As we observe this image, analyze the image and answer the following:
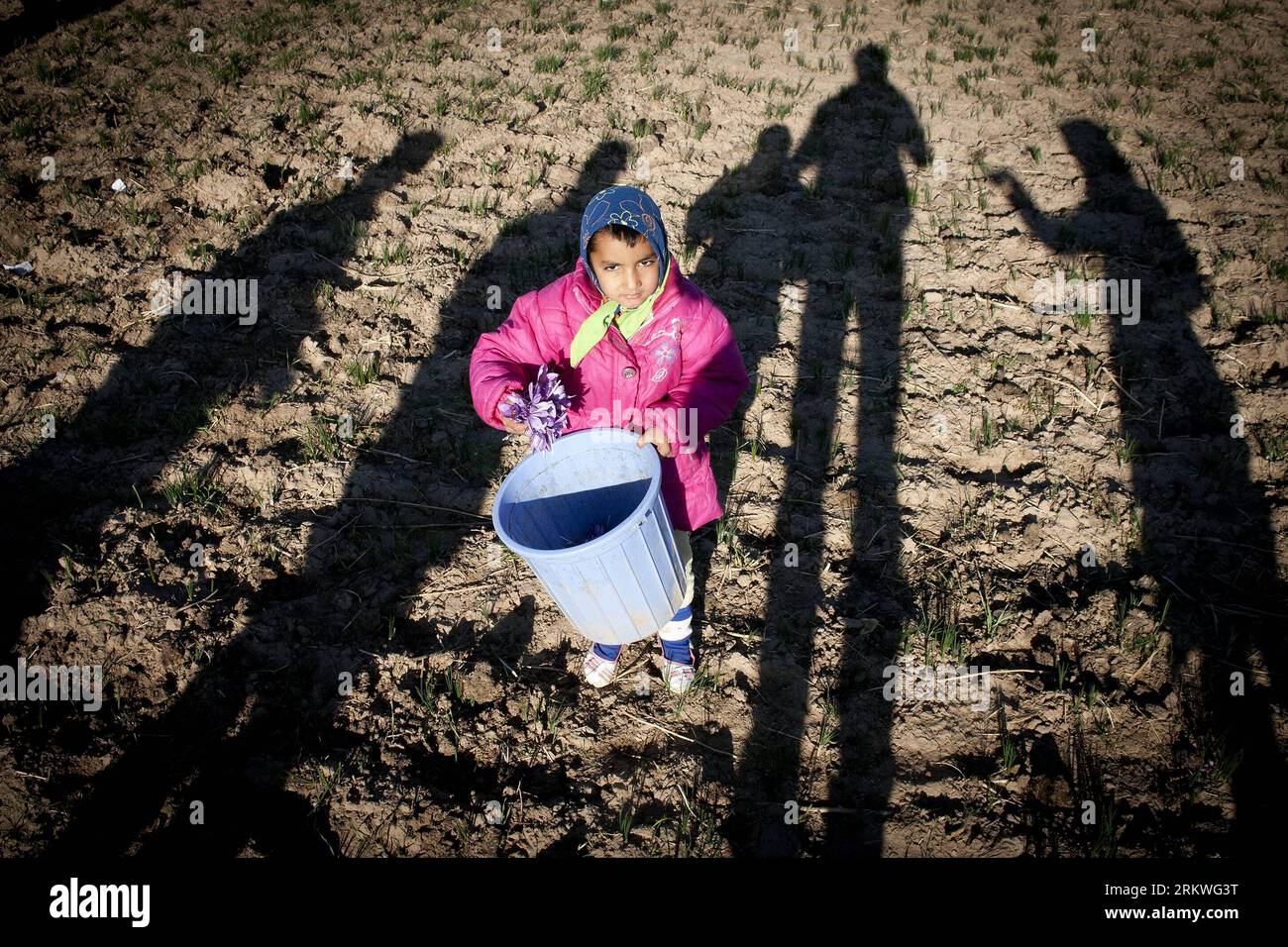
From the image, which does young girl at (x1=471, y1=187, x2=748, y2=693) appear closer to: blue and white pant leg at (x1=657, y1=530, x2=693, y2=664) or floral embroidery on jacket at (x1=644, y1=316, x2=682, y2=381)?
floral embroidery on jacket at (x1=644, y1=316, x2=682, y2=381)

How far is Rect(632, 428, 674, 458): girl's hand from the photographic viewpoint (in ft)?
8.00

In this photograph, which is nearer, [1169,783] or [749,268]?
[1169,783]

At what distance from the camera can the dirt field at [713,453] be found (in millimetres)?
2928

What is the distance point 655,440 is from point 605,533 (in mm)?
337

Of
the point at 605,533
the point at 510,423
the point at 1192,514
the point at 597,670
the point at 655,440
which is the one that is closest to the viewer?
the point at 605,533

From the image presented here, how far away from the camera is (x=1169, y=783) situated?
2828mm

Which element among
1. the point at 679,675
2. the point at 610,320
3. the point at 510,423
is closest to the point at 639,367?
the point at 610,320

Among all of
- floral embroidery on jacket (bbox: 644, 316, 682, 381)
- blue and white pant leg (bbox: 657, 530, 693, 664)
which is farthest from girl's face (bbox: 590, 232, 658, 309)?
blue and white pant leg (bbox: 657, 530, 693, 664)

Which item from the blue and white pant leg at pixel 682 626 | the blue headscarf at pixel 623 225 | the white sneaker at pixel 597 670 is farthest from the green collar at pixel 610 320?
the white sneaker at pixel 597 670

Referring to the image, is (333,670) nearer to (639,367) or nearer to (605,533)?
(605,533)

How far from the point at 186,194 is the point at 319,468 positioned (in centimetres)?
301

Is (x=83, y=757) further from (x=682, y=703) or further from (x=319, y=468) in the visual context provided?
(x=682, y=703)

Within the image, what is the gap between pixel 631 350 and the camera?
8.67ft

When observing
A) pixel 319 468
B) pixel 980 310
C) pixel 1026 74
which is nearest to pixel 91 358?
pixel 319 468
